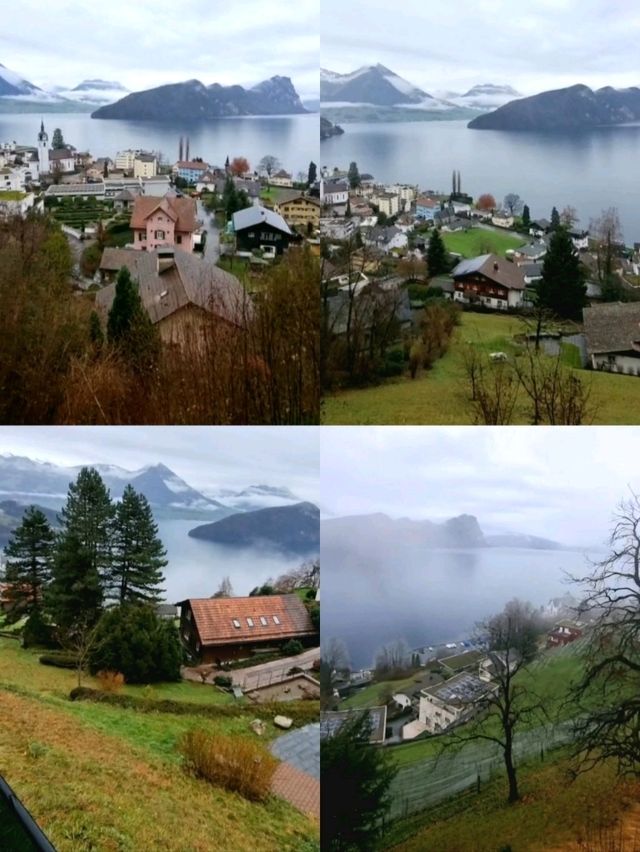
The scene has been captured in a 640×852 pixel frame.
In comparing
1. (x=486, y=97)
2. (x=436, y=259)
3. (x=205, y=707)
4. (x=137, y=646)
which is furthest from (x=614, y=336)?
(x=137, y=646)

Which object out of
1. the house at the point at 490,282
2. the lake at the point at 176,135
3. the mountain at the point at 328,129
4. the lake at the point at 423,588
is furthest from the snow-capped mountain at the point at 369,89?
the lake at the point at 423,588

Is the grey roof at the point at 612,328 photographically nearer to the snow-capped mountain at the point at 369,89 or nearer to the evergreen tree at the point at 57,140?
the snow-capped mountain at the point at 369,89

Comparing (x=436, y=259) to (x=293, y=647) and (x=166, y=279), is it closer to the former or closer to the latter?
(x=166, y=279)

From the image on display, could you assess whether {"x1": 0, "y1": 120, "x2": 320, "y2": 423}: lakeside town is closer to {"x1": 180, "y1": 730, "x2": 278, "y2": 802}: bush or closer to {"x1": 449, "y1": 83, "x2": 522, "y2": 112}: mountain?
{"x1": 449, "y1": 83, "x2": 522, "y2": 112}: mountain

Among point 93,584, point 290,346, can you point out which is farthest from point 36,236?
point 93,584

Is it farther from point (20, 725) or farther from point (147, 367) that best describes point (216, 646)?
point (147, 367)

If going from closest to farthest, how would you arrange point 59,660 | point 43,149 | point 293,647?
point 293,647 → point 59,660 → point 43,149

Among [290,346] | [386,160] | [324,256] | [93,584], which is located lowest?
[93,584]

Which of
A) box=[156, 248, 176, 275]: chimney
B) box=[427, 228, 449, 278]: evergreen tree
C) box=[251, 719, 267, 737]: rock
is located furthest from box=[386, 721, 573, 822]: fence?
box=[156, 248, 176, 275]: chimney
